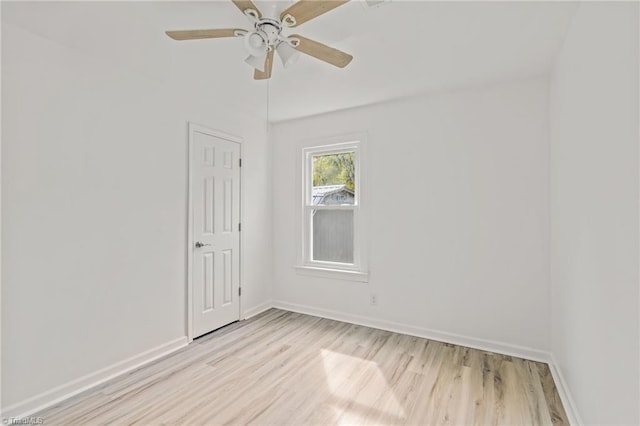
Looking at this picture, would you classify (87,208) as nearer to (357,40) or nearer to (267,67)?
(267,67)

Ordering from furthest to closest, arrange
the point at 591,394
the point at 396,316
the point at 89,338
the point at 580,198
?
the point at 396,316 → the point at 89,338 → the point at 580,198 → the point at 591,394

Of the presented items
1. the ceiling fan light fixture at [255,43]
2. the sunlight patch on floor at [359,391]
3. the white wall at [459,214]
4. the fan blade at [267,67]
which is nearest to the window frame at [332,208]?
the white wall at [459,214]

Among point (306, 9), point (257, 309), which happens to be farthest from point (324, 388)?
point (306, 9)

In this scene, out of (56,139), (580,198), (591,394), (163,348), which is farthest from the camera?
(163,348)

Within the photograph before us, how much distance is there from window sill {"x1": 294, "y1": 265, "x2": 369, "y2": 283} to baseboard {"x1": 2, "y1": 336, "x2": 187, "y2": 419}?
1.57m

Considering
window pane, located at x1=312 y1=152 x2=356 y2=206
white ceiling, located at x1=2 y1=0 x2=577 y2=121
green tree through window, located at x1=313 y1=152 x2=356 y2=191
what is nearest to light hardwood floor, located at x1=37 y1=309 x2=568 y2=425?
window pane, located at x1=312 y1=152 x2=356 y2=206

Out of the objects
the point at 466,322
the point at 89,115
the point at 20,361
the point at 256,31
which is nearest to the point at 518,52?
the point at 256,31

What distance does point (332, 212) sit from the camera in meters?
3.88

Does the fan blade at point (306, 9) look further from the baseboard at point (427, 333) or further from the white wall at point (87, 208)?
the baseboard at point (427, 333)

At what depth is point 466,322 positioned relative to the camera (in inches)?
117

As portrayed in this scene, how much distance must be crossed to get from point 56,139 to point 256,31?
1567 millimetres

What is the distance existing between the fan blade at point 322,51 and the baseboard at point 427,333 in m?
2.62

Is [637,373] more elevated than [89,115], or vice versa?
[89,115]

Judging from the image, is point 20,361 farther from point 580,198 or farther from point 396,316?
point 580,198
